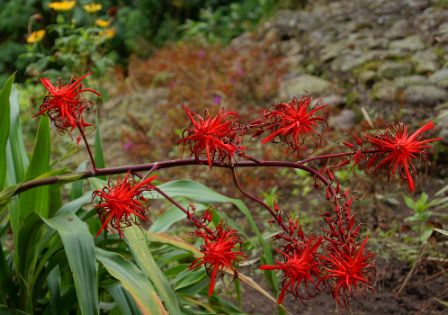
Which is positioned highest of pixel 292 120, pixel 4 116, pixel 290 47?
pixel 292 120

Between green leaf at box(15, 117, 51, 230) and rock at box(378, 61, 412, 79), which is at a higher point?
green leaf at box(15, 117, 51, 230)

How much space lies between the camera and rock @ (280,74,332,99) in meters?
5.16

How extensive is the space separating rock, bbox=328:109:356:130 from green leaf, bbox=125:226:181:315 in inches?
117

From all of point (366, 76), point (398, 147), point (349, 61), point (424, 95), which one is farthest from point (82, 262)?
point (349, 61)

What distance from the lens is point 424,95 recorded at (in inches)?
180

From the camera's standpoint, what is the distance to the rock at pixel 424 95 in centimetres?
452

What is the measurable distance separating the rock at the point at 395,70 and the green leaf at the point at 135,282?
3.57 m

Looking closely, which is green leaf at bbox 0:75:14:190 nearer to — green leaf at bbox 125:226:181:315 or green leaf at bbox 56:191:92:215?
green leaf at bbox 56:191:92:215

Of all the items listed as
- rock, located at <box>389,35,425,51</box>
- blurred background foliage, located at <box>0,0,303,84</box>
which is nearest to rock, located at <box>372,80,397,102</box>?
rock, located at <box>389,35,425,51</box>

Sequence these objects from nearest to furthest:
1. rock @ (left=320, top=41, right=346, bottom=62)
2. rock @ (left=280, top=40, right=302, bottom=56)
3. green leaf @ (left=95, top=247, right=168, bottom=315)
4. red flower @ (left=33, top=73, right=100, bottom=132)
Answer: red flower @ (left=33, top=73, right=100, bottom=132) → green leaf @ (left=95, top=247, right=168, bottom=315) → rock @ (left=320, top=41, right=346, bottom=62) → rock @ (left=280, top=40, right=302, bottom=56)

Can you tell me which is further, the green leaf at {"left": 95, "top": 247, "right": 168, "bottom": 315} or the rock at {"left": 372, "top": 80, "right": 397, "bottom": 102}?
the rock at {"left": 372, "top": 80, "right": 397, "bottom": 102}

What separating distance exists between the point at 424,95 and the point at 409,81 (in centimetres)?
28

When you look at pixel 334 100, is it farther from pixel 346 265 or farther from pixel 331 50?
pixel 346 265

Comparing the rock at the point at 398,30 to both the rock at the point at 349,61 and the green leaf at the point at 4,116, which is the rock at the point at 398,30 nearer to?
the rock at the point at 349,61
